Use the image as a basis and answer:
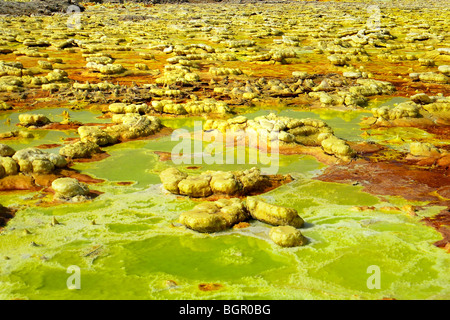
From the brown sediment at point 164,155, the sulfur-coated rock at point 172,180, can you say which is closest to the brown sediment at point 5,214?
the sulfur-coated rock at point 172,180

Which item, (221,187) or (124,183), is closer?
(221,187)

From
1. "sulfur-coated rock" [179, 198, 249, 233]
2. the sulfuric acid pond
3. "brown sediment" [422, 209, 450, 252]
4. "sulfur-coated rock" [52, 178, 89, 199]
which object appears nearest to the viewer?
the sulfuric acid pond

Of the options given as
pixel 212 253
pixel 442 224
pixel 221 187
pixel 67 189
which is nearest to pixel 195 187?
pixel 221 187

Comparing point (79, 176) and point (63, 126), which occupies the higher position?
point (63, 126)

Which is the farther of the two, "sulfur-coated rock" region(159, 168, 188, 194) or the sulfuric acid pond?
"sulfur-coated rock" region(159, 168, 188, 194)

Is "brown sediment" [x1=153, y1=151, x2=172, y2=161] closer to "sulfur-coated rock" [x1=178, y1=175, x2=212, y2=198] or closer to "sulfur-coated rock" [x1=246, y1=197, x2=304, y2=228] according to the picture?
"sulfur-coated rock" [x1=178, y1=175, x2=212, y2=198]

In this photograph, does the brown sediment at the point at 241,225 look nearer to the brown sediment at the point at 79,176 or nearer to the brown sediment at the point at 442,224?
the brown sediment at the point at 442,224

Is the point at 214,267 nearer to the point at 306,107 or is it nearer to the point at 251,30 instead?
the point at 306,107

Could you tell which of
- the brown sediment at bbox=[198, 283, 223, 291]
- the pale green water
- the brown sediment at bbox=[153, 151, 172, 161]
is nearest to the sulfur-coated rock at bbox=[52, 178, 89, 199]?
the pale green water

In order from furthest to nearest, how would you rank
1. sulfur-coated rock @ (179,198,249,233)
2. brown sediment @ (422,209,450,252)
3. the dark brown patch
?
the dark brown patch → sulfur-coated rock @ (179,198,249,233) → brown sediment @ (422,209,450,252)

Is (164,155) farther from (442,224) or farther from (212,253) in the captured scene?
(442,224)
